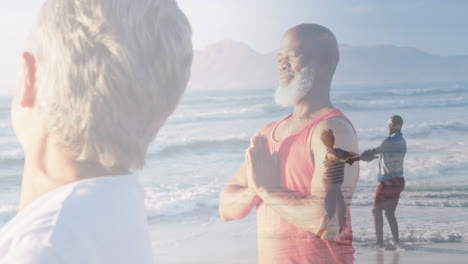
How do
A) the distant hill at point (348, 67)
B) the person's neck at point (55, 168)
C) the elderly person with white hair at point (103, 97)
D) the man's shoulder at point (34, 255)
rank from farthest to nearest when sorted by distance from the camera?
the distant hill at point (348, 67), the person's neck at point (55, 168), the elderly person with white hair at point (103, 97), the man's shoulder at point (34, 255)

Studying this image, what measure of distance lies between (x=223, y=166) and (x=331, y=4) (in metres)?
0.63

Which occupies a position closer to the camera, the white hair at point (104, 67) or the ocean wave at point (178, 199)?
the white hair at point (104, 67)

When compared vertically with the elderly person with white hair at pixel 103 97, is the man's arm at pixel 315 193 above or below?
below

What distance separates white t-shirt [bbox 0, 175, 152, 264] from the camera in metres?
0.69

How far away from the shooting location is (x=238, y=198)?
5.29 feet

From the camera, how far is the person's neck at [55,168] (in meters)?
0.93

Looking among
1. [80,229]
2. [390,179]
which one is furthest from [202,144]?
[80,229]

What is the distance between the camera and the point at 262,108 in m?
1.62

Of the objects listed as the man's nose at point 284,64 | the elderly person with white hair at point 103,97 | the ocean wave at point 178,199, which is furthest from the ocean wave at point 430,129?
the elderly person with white hair at point 103,97

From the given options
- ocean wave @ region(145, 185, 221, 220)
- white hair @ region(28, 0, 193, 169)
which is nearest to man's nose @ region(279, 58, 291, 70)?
ocean wave @ region(145, 185, 221, 220)

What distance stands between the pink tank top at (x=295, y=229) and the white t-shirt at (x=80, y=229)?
2.49ft

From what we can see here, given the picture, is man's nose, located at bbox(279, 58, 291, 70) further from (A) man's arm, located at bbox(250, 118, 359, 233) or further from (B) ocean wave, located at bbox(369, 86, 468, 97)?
(B) ocean wave, located at bbox(369, 86, 468, 97)

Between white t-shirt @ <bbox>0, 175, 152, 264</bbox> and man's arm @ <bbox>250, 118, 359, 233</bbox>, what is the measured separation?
0.76 metres

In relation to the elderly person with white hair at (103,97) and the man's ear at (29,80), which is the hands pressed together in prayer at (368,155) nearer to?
the elderly person with white hair at (103,97)
